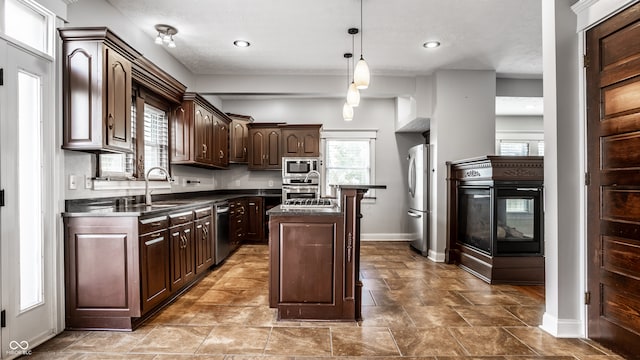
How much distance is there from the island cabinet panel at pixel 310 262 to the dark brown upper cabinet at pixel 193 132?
2.39 meters

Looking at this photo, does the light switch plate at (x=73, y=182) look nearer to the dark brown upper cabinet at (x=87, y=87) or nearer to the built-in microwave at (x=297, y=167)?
the dark brown upper cabinet at (x=87, y=87)

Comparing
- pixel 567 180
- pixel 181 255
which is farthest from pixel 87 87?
pixel 567 180

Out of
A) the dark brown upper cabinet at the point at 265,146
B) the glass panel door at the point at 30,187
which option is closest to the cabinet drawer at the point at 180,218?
the glass panel door at the point at 30,187

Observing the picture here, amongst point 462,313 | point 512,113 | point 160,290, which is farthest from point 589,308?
point 512,113

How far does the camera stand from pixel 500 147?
746 cm

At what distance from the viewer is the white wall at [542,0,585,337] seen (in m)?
2.54

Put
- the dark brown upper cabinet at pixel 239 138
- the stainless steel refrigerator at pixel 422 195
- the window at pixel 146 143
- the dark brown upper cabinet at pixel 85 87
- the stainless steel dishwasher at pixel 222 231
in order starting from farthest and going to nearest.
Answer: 1. the dark brown upper cabinet at pixel 239 138
2. the stainless steel refrigerator at pixel 422 195
3. the stainless steel dishwasher at pixel 222 231
4. the window at pixel 146 143
5. the dark brown upper cabinet at pixel 85 87

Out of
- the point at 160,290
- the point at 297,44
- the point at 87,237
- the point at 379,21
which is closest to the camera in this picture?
the point at 87,237

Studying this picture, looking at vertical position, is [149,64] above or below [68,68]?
above

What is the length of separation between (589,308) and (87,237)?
3.71 metres

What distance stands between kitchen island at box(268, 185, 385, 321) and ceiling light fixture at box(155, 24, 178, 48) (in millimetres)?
2326

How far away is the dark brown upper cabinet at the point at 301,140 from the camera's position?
639cm

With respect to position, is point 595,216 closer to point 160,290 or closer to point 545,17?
point 545,17

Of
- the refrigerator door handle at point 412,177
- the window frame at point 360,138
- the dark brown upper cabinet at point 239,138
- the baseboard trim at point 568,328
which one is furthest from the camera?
the window frame at point 360,138
